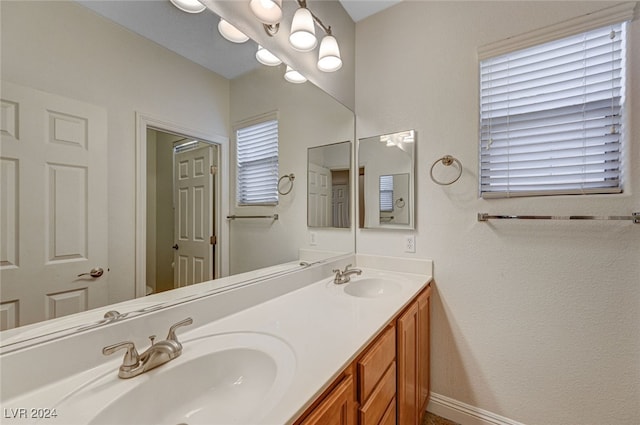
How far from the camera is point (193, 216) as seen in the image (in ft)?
3.33

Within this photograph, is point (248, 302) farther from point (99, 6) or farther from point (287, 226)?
point (99, 6)

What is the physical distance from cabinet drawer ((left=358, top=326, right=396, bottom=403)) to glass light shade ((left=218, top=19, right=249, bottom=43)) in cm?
135

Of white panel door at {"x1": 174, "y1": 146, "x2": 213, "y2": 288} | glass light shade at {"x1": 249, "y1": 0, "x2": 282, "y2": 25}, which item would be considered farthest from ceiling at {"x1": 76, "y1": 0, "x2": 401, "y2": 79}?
white panel door at {"x1": 174, "y1": 146, "x2": 213, "y2": 288}

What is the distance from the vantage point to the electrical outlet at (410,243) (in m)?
1.75

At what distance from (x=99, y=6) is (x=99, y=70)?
187mm

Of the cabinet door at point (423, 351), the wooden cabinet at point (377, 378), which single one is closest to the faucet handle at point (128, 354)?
the wooden cabinet at point (377, 378)

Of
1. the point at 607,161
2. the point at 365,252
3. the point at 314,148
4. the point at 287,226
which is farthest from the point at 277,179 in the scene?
the point at 607,161

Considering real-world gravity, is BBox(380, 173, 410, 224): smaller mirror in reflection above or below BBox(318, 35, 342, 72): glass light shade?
below

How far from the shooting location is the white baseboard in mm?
1484

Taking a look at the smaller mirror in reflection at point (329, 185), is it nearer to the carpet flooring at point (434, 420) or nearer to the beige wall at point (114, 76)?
the beige wall at point (114, 76)

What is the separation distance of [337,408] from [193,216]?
0.81 m

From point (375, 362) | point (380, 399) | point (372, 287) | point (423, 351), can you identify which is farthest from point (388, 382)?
point (372, 287)

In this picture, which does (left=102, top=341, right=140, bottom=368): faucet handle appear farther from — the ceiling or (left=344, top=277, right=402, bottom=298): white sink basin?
(left=344, top=277, right=402, bottom=298): white sink basin

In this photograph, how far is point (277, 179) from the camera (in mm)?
1392
